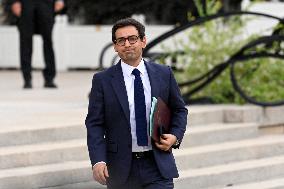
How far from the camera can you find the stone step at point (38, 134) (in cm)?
808

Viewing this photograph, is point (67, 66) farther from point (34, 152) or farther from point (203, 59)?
point (34, 152)

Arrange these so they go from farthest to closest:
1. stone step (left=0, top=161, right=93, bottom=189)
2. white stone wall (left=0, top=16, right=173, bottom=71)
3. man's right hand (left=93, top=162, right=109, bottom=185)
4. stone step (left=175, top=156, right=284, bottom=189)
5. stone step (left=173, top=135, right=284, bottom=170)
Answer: white stone wall (left=0, top=16, right=173, bottom=71) → stone step (left=173, top=135, right=284, bottom=170) → stone step (left=175, top=156, right=284, bottom=189) → stone step (left=0, top=161, right=93, bottom=189) → man's right hand (left=93, top=162, right=109, bottom=185)

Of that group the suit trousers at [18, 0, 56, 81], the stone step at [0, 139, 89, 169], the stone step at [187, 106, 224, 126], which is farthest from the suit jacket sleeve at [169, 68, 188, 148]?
the suit trousers at [18, 0, 56, 81]

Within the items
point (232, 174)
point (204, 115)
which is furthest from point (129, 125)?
point (204, 115)

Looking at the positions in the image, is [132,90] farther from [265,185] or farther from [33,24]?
[33,24]

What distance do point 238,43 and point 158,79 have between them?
17.3ft

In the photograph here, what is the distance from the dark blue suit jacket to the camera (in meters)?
5.73

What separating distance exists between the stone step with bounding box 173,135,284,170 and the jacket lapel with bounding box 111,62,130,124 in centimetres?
274

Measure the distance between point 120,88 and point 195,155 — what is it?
3.04 m

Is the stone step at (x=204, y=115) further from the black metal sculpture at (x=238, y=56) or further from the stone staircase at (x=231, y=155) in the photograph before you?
the black metal sculpture at (x=238, y=56)

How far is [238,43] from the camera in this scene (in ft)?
36.1

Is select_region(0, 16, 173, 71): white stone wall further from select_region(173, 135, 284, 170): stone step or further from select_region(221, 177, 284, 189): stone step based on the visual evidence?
select_region(221, 177, 284, 189): stone step

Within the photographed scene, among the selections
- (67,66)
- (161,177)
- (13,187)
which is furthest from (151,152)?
(67,66)

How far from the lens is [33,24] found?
1263cm
